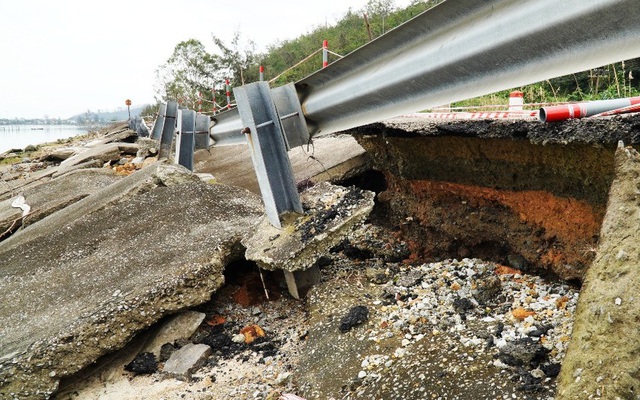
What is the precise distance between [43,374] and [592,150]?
3.02m

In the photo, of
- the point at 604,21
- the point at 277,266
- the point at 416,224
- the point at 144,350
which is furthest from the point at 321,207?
the point at 604,21

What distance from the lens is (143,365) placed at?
2.82 metres

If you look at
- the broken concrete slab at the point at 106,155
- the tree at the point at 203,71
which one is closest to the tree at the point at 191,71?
the tree at the point at 203,71

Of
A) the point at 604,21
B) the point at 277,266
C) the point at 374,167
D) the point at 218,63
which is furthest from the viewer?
the point at 218,63

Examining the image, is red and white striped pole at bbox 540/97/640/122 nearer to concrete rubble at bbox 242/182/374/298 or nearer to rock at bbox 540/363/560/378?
concrete rubble at bbox 242/182/374/298

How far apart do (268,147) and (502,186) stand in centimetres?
145

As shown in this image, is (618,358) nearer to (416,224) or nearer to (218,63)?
(416,224)

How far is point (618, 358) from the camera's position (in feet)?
3.75

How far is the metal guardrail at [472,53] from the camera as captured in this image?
1379 mm

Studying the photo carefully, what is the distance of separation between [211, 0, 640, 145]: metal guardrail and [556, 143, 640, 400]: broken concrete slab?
400 millimetres

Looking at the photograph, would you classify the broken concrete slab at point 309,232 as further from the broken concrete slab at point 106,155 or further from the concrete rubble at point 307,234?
the broken concrete slab at point 106,155

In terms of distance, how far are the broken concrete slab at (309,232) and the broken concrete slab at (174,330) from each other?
1.74 ft

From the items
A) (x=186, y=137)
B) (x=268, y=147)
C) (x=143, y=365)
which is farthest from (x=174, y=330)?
(x=186, y=137)

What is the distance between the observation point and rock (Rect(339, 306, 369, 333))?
Result: 247 cm
